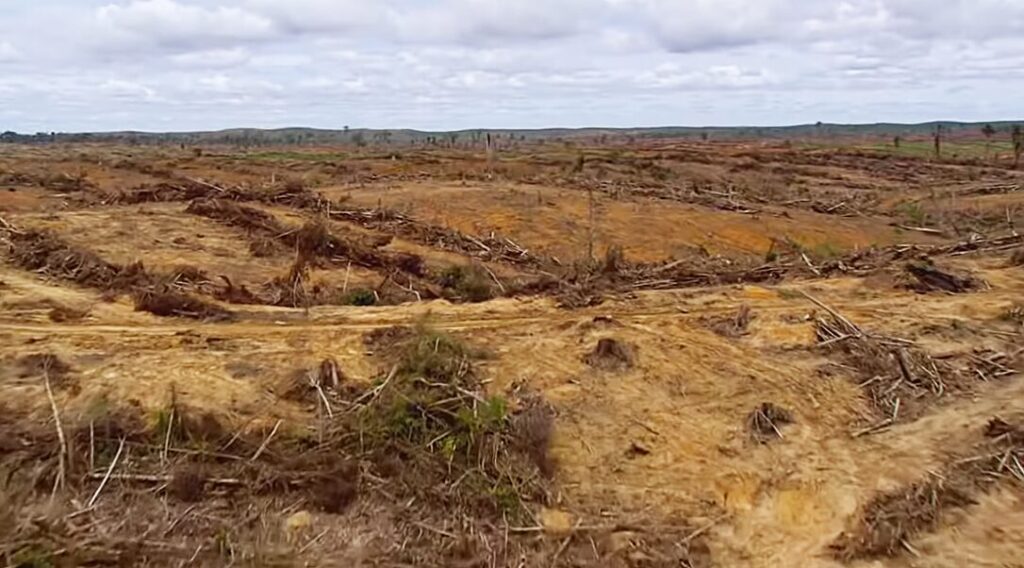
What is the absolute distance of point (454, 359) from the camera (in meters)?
7.69

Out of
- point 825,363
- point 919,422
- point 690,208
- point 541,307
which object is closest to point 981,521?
point 919,422

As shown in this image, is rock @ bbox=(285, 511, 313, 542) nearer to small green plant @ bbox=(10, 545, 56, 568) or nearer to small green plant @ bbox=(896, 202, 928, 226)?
small green plant @ bbox=(10, 545, 56, 568)

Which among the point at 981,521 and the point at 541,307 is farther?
the point at 541,307

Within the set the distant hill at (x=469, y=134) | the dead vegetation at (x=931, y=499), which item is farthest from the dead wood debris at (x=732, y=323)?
the distant hill at (x=469, y=134)

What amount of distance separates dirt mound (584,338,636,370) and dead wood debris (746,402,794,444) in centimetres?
107

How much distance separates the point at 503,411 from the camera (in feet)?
23.5

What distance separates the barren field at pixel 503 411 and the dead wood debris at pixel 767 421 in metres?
0.03

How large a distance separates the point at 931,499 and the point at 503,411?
297 centimetres

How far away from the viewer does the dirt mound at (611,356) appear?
815cm

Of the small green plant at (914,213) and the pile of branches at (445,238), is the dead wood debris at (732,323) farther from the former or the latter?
the small green plant at (914,213)

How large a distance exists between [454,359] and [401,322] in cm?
152

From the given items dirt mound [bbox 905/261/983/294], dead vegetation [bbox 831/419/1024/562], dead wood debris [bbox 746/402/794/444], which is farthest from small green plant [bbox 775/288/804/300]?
dead vegetation [bbox 831/419/1024/562]

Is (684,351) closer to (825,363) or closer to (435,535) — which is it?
(825,363)

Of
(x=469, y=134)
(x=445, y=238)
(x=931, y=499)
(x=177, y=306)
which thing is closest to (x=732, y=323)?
(x=931, y=499)
